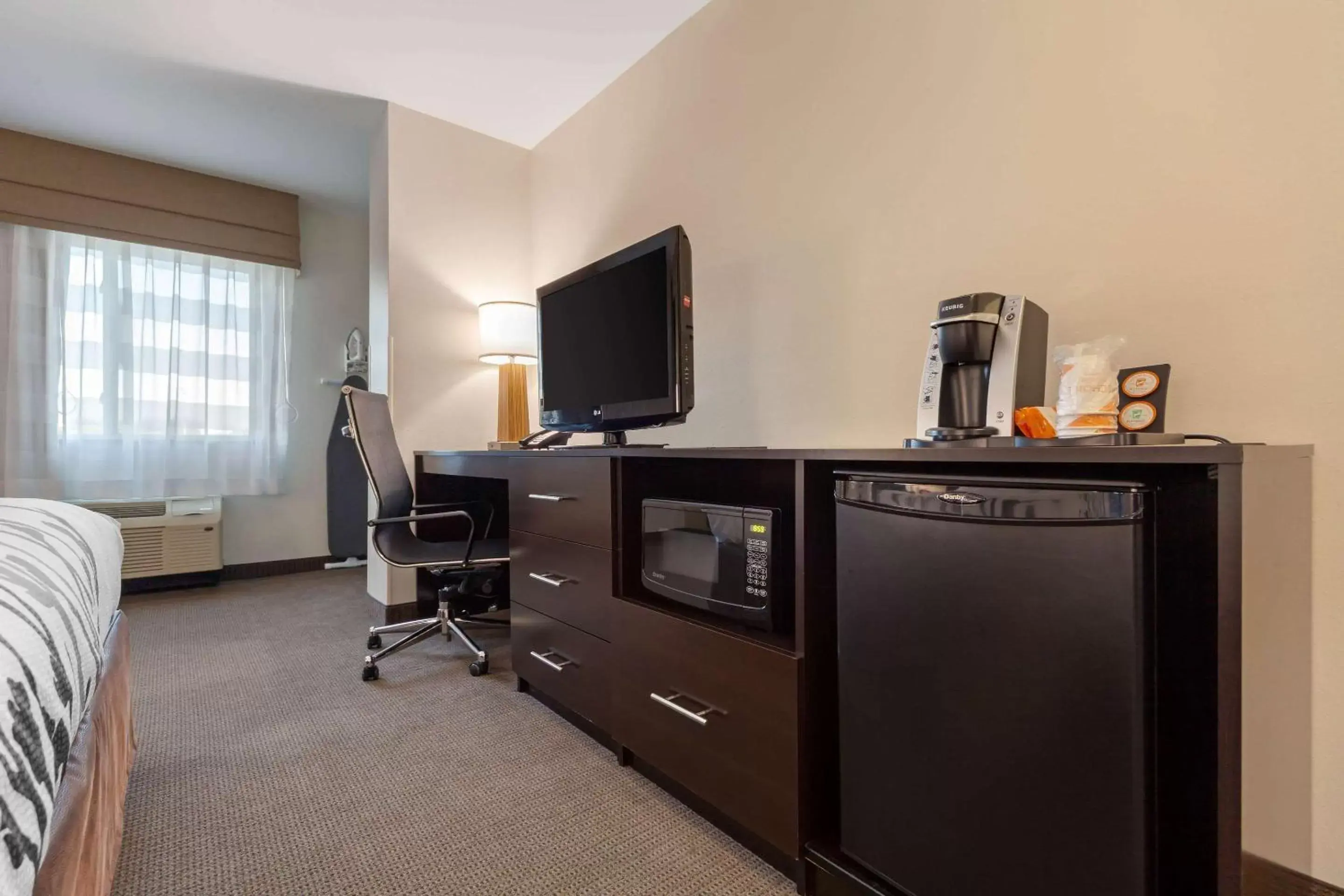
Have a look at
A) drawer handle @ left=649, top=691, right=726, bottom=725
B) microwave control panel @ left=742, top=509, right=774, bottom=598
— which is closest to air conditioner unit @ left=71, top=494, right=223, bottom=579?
drawer handle @ left=649, top=691, right=726, bottom=725

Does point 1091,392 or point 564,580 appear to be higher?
point 1091,392

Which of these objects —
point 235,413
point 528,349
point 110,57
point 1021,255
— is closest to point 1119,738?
point 1021,255

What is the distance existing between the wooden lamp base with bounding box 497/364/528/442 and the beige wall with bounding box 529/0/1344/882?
946 mm

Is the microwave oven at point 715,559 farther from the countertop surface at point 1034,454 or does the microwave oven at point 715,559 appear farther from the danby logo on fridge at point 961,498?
the danby logo on fridge at point 961,498

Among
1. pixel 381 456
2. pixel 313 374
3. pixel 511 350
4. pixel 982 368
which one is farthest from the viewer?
pixel 313 374

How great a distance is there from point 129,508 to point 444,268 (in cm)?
243

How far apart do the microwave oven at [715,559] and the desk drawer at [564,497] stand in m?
0.13

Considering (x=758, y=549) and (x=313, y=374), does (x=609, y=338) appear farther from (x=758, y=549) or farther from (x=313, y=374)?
(x=313, y=374)

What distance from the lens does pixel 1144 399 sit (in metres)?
1.05

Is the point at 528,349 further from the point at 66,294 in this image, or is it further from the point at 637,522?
the point at 66,294

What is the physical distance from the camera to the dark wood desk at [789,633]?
737mm

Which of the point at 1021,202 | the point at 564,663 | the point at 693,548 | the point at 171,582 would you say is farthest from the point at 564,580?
the point at 171,582

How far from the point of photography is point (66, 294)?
3.33m

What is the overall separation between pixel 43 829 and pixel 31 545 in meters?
0.52
